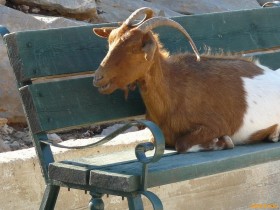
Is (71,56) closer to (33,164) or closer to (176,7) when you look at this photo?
(33,164)

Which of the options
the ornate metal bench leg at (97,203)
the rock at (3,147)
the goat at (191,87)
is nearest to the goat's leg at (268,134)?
the goat at (191,87)

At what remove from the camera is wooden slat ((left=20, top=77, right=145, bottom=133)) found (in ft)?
16.9

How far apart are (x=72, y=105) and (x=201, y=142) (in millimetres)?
774

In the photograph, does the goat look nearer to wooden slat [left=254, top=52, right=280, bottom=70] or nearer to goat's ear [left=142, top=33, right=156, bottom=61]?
goat's ear [left=142, top=33, right=156, bottom=61]

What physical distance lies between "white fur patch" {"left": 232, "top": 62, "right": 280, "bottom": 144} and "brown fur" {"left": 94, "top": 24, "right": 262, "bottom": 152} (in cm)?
4

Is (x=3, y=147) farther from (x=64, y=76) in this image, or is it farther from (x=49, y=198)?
(x=49, y=198)

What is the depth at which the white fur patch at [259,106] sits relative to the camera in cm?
552

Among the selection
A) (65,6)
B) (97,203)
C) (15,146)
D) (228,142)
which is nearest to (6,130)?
(15,146)

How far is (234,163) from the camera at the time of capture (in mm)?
4863

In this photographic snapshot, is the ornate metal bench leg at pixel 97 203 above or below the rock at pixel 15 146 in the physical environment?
above

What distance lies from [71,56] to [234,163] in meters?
1.22

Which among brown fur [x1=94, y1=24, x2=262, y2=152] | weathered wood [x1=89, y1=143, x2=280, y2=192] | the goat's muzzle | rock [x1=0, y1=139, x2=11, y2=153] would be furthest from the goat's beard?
rock [x1=0, y1=139, x2=11, y2=153]

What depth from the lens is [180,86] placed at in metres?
5.32

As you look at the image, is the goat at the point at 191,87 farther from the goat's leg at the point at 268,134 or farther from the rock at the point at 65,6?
the rock at the point at 65,6
